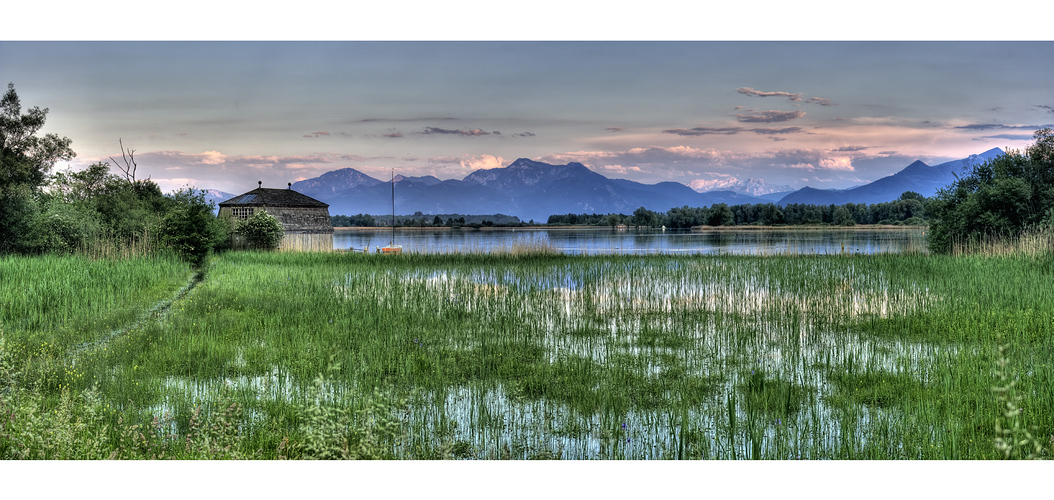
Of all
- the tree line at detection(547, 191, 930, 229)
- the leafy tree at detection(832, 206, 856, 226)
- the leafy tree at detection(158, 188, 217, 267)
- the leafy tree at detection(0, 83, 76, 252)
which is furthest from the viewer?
the leafy tree at detection(832, 206, 856, 226)

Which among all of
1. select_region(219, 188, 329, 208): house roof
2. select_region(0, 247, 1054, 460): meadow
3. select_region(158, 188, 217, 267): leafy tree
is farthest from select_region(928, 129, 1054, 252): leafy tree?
select_region(219, 188, 329, 208): house roof

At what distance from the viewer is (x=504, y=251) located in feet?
102

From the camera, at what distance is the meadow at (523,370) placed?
559 centimetres

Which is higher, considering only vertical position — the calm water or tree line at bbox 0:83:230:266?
tree line at bbox 0:83:230:266

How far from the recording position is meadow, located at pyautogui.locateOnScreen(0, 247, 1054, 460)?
5.59 m

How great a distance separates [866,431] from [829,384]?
181 centimetres

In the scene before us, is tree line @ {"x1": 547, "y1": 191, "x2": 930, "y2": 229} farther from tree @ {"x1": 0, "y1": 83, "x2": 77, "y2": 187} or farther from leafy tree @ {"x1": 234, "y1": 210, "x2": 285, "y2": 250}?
tree @ {"x1": 0, "y1": 83, "x2": 77, "y2": 187}

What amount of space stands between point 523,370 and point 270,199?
172 feet

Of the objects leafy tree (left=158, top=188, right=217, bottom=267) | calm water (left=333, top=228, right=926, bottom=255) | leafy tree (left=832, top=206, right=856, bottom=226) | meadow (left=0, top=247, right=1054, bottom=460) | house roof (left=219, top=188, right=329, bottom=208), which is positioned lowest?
meadow (left=0, top=247, right=1054, bottom=460)

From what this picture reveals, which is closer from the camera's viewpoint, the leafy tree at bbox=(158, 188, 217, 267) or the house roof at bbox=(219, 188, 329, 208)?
the leafy tree at bbox=(158, 188, 217, 267)

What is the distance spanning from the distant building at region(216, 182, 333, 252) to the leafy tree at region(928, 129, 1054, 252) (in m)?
46.8

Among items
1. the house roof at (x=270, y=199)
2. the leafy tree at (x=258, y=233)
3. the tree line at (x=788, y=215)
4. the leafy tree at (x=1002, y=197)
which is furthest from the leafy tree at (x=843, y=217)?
the leafy tree at (x=258, y=233)

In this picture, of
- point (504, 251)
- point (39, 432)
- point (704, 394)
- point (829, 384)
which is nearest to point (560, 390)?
point (704, 394)

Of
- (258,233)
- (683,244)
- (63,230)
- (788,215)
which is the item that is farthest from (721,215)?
(63,230)
